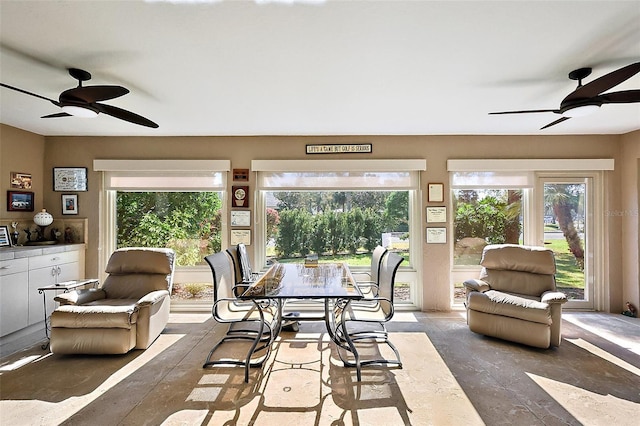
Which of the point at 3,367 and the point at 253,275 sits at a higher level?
the point at 253,275

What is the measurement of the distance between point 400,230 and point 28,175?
515cm

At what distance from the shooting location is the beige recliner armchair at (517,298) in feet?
9.96

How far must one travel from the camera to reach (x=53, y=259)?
3.80 meters

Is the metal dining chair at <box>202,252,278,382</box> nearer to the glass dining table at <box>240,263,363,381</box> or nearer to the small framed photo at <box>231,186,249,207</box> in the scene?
the glass dining table at <box>240,263,363,381</box>

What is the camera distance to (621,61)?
2348mm

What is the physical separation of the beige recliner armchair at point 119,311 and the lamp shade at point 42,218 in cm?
143

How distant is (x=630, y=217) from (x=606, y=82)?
10.6 feet

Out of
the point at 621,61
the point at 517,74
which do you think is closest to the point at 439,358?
the point at 517,74

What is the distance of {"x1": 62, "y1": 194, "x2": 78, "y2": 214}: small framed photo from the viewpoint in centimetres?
438

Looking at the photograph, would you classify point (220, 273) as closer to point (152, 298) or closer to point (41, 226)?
point (152, 298)

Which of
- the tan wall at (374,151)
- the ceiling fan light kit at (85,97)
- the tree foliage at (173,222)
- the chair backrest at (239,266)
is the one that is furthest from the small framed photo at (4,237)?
the chair backrest at (239,266)

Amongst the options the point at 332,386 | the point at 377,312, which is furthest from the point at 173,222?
the point at 332,386

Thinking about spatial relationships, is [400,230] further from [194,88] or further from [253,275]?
[194,88]

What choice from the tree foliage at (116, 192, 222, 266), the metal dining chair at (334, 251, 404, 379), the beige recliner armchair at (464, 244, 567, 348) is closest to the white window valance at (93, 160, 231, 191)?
the tree foliage at (116, 192, 222, 266)
